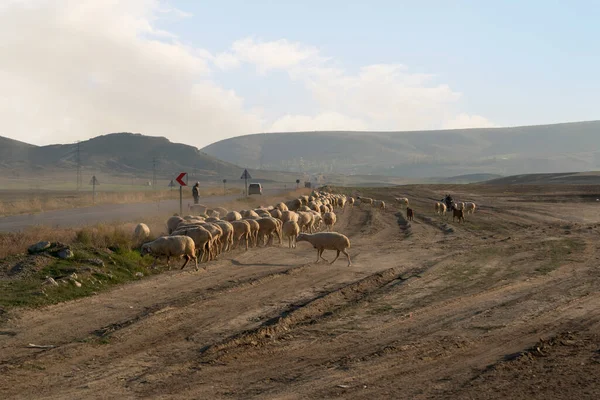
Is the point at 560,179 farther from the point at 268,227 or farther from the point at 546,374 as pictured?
the point at 546,374

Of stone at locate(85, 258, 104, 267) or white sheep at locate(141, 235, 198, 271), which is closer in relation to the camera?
stone at locate(85, 258, 104, 267)

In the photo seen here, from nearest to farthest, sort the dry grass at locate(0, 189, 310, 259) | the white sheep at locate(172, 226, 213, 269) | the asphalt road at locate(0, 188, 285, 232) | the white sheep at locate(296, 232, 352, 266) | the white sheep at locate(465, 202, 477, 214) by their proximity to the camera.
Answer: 1. the dry grass at locate(0, 189, 310, 259)
2. the white sheep at locate(172, 226, 213, 269)
3. the white sheep at locate(296, 232, 352, 266)
4. the asphalt road at locate(0, 188, 285, 232)
5. the white sheep at locate(465, 202, 477, 214)

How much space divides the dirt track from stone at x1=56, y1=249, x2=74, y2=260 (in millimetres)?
2187

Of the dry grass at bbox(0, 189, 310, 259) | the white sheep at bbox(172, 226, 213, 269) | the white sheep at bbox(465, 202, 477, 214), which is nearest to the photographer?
the dry grass at bbox(0, 189, 310, 259)

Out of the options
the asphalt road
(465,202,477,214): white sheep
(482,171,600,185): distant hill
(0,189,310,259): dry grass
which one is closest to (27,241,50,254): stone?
(0,189,310,259): dry grass

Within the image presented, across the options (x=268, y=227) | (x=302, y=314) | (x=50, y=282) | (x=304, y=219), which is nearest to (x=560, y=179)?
(x=304, y=219)

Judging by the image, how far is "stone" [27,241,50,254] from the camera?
16.2 metres

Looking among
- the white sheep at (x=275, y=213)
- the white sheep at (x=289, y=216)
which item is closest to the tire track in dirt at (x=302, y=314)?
the white sheep at (x=289, y=216)

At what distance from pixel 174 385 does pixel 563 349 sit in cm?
516

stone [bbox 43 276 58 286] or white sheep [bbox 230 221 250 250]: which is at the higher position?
white sheep [bbox 230 221 250 250]

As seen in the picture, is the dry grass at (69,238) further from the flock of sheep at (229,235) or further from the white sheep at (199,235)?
the white sheep at (199,235)

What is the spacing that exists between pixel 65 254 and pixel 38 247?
74 cm

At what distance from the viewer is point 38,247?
16.3m

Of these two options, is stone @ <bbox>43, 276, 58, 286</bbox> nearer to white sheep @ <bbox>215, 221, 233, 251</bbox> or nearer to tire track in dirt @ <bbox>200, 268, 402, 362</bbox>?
tire track in dirt @ <bbox>200, 268, 402, 362</bbox>
